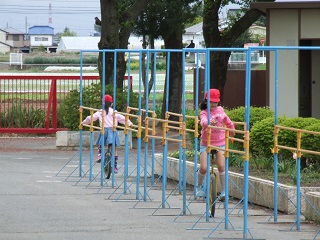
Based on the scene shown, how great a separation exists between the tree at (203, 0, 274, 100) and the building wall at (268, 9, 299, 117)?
590cm

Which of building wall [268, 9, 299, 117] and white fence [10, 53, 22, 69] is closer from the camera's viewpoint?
building wall [268, 9, 299, 117]

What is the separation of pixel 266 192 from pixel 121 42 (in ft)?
42.5

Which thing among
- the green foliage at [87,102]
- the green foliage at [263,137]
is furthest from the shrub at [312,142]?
the green foliage at [87,102]

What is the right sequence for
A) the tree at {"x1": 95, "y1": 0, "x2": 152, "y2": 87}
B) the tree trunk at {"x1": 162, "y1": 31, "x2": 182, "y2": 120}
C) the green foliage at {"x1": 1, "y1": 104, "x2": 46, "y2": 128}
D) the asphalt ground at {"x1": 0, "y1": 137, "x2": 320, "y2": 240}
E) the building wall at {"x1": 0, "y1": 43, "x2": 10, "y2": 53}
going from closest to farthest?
the asphalt ground at {"x1": 0, "y1": 137, "x2": 320, "y2": 240}, the tree at {"x1": 95, "y1": 0, "x2": 152, "y2": 87}, the green foliage at {"x1": 1, "y1": 104, "x2": 46, "y2": 128}, the tree trunk at {"x1": 162, "y1": 31, "x2": 182, "y2": 120}, the building wall at {"x1": 0, "y1": 43, "x2": 10, "y2": 53}

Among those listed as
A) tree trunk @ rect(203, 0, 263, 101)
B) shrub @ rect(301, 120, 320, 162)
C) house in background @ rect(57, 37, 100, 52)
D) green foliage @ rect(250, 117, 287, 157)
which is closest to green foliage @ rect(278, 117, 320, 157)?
shrub @ rect(301, 120, 320, 162)

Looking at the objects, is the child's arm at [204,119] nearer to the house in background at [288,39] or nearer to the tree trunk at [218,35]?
the house in background at [288,39]

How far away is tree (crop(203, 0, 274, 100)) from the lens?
29.3 metres

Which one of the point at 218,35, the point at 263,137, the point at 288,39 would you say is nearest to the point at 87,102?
the point at 288,39

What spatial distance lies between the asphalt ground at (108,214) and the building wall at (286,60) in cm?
499

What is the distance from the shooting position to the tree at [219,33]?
29312 millimetres

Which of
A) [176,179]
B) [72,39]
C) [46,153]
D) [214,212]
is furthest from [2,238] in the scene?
[72,39]

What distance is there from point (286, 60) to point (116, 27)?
5242 millimetres

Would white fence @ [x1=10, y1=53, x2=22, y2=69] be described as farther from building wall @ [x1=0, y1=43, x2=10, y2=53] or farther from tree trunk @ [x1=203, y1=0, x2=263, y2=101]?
tree trunk @ [x1=203, y1=0, x2=263, y2=101]

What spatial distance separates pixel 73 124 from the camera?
2498 cm
